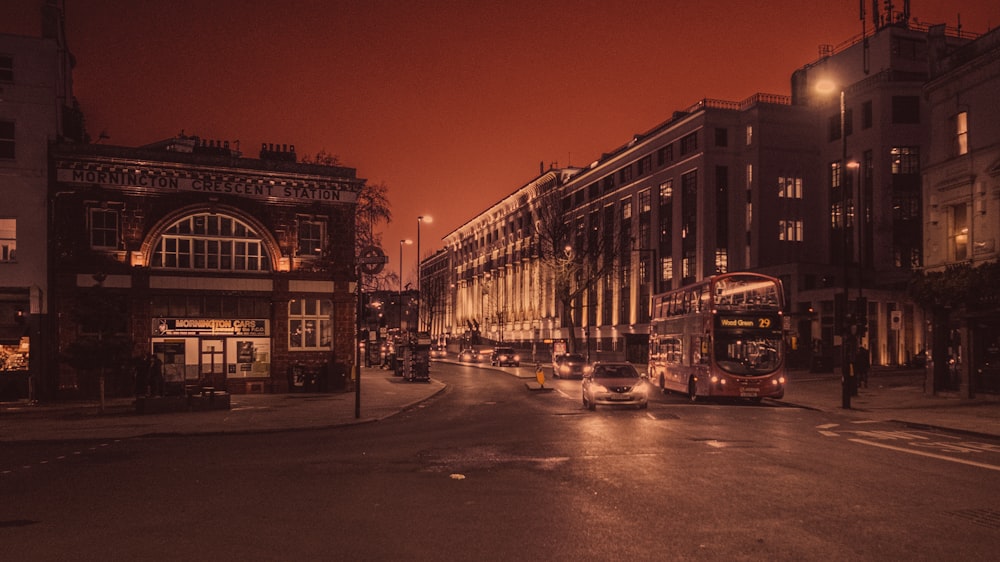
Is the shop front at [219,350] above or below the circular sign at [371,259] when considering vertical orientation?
below

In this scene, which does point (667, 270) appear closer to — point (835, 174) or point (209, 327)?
point (835, 174)

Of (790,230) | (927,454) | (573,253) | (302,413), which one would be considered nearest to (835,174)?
(790,230)

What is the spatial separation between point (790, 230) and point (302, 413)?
5258 centimetres

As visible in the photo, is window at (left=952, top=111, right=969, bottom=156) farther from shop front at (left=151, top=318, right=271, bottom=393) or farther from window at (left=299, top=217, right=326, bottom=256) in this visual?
shop front at (left=151, top=318, right=271, bottom=393)

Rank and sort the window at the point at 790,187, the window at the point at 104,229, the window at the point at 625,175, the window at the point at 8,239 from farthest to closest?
the window at the point at 625,175, the window at the point at 790,187, the window at the point at 104,229, the window at the point at 8,239

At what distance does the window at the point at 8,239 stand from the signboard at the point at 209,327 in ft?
18.3

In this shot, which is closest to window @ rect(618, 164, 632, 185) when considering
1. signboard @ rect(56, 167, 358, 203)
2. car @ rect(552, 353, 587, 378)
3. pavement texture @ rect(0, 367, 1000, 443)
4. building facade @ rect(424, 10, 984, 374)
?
building facade @ rect(424, 10, 984, 374)

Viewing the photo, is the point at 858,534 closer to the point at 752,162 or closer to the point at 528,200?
the point at 752,162

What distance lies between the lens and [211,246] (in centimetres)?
3369

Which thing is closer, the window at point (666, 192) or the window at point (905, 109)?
the window at point (905, 109)

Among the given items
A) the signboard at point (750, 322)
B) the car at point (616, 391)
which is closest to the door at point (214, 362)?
the car at point (616, 391)

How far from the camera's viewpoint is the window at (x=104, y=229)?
104 ft

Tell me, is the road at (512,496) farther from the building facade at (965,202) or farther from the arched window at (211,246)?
the arched window at (211,246)

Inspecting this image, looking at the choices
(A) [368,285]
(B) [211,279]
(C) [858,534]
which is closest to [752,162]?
(A) [368,285]
